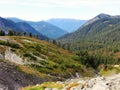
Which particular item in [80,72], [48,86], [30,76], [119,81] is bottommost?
[80,72]

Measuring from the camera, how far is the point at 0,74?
243ft

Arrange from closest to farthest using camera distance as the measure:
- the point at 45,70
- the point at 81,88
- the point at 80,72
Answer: the point at 81,88
the point at 45,70
the point at 80,72

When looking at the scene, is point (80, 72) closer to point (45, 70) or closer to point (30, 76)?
point (45, 70)

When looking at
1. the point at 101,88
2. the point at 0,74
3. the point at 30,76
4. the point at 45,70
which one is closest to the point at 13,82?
the point at 0,74

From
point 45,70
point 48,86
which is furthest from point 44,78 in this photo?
point 48,86

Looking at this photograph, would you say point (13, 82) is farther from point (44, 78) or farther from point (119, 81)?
point (119, 81)

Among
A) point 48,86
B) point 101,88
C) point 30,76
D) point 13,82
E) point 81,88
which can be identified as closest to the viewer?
point 101,88

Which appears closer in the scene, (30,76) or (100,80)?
(100,80)

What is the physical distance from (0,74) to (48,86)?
1817 inches

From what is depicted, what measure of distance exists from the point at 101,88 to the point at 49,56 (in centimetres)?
12726

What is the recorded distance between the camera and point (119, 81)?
24312mm

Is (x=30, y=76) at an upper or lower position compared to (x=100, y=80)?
lower

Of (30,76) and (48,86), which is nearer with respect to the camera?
(48,86)

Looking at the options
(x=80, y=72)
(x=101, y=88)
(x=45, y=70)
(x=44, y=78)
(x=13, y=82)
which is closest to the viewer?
(x=101, y=88)
